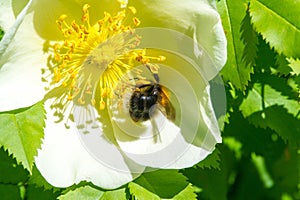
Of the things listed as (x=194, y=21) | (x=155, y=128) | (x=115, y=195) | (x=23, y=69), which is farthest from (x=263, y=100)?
(x=23, y=69)

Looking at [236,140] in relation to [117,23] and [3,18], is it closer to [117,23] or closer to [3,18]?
[117,23]

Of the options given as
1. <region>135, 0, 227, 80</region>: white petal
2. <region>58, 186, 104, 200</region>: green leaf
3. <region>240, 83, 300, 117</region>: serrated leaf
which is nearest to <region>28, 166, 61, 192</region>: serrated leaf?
<region>58, 186, 104, 200</region>: green leaf

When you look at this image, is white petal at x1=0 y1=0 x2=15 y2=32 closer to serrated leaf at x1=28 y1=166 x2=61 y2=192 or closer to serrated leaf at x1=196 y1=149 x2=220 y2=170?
serrated leaf at x1=28 y1=166 x2=61 y2=192

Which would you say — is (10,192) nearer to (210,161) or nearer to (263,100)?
(210,161)

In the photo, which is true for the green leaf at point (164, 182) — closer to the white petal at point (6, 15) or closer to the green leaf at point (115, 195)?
the green leaf at point (115, 195)

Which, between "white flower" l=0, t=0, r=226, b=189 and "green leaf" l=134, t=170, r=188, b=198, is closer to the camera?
"white flower" l=0, t=0, r=226, b=189
